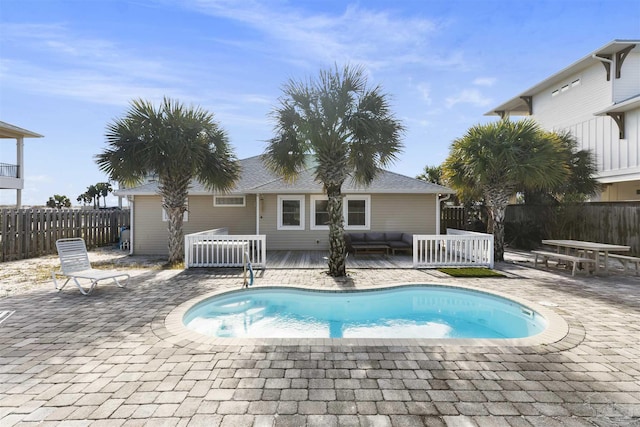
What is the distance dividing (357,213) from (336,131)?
6.17 metres

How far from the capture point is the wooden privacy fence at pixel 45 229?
1162 centimetres

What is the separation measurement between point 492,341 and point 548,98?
2385 centimetres

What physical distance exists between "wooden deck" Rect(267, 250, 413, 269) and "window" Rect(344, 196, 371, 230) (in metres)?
1.55

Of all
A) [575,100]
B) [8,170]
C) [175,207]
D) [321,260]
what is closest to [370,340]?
[321,260]

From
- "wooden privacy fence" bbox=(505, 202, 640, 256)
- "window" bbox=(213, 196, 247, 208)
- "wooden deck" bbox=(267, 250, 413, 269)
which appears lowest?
"wooden deck" bbox=(267, 250, 413, 269)

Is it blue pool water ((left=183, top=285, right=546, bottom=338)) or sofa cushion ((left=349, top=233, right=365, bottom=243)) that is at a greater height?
sofa cushion ((left=349, top=233, right=365, bottom=243))

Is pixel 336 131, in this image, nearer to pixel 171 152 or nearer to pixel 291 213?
pixel 171 152

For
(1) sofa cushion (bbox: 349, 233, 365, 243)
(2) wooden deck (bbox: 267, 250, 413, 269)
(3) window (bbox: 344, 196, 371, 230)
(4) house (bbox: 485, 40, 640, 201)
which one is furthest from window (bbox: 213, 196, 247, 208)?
(4) house (bbox: 485, 40, 640, 201)

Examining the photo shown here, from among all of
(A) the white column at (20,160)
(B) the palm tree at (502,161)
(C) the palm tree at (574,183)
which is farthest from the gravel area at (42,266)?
(C) the palm tree at (574,183)

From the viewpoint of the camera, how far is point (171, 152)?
9883 mm

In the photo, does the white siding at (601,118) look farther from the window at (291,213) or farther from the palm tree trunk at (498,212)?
the window at (291,213)

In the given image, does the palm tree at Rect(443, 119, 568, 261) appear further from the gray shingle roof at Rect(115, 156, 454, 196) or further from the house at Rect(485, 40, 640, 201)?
the house at Rect(485, 40, 640, 201)

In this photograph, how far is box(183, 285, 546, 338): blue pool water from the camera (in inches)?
222

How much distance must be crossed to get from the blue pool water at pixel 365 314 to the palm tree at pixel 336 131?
1.92 meters
